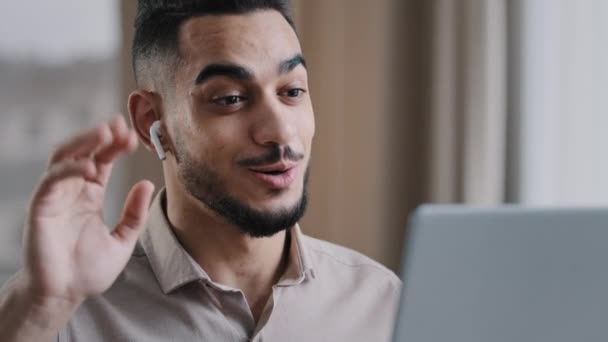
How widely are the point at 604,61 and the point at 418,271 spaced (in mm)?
1713

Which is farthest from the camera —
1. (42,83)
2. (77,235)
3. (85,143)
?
(42,83)

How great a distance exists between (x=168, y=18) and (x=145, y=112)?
0.53 feet

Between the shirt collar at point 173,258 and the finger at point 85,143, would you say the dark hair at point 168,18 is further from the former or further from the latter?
the finger at point 85,143

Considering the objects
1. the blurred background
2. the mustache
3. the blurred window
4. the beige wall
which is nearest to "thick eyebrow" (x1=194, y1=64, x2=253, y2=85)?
the mustache

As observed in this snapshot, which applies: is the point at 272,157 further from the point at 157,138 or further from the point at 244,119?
the point at 157,138

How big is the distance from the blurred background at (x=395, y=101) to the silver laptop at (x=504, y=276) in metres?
1.64

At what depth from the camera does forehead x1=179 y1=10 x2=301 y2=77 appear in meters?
1.29

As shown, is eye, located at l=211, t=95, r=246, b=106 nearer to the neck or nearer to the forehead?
the forehead

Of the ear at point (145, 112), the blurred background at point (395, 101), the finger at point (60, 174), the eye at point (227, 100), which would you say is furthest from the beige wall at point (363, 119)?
the finger at point (60, 174)

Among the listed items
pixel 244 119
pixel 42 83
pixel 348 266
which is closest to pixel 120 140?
pixel 244 119

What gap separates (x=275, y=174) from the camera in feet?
4.24

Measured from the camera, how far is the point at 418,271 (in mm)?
589

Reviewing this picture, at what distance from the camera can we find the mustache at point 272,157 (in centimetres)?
128

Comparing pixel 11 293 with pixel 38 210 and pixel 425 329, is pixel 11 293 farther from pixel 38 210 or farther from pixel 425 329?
pixel 425 329
